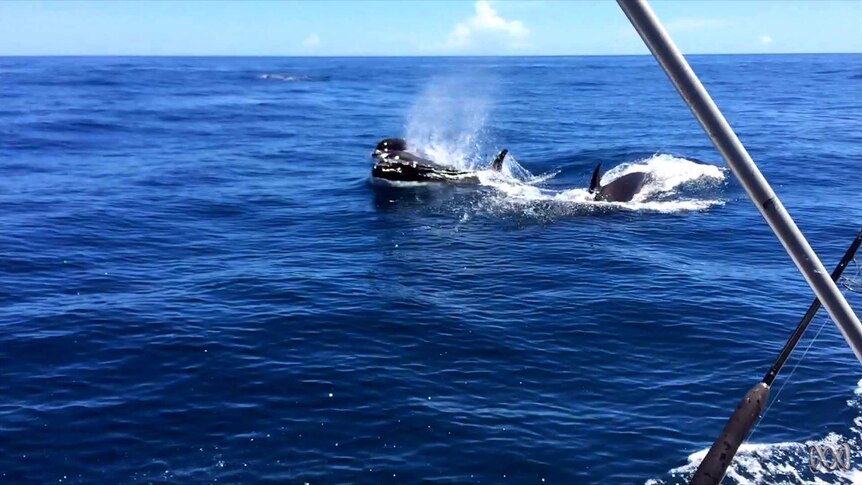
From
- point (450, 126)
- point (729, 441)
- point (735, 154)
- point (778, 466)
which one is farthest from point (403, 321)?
point (450, 126)

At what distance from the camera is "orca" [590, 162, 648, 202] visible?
34219mm

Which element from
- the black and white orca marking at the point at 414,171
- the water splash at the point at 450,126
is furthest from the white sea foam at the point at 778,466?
the water splash at the point at 450,126

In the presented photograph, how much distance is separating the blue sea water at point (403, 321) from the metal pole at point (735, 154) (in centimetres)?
999

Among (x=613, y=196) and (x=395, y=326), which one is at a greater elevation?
(x=613, y=196)

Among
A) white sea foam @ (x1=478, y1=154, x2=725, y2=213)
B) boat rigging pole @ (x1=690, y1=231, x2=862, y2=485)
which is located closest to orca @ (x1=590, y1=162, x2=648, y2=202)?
white sea foam @ (x1=478, y1=154, x2=725, y2=213)

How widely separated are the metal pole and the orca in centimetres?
2956

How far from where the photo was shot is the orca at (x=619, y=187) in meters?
34.2

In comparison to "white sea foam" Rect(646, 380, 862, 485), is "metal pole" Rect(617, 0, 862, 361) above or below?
above

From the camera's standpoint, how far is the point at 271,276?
2469 centimetres

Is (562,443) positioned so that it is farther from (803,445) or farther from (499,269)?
(499,269)

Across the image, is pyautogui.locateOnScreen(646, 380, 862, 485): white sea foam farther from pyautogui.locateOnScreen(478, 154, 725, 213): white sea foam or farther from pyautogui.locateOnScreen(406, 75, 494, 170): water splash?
pyautogui.locateOnScreen(406, 75, 494, 170): water splash

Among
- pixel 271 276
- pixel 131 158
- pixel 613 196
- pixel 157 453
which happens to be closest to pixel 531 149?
pixel 613 196

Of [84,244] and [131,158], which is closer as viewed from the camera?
[84,244]

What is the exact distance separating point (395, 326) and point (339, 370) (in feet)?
9.71
